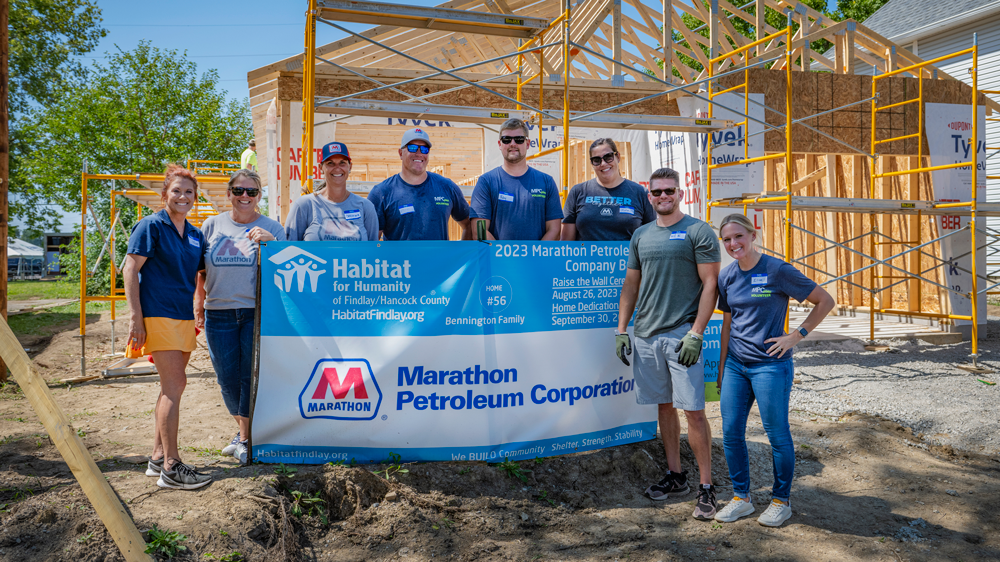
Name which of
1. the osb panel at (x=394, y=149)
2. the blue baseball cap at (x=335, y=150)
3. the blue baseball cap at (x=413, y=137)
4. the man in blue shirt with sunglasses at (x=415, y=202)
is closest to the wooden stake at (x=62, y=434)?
the blue baseball cap at (x=335, y=150)

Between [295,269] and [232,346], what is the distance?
683 mm

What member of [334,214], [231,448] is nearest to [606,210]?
[334,214]

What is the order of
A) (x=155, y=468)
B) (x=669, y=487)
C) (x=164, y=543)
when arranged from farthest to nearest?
(x=669, y=487) < (x=155, y=468) < (x=164, y=543)

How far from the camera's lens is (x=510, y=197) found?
167 inches

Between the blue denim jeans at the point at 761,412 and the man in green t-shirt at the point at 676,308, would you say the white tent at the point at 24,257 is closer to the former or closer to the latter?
the man in green t-shirt at the point at 676,308

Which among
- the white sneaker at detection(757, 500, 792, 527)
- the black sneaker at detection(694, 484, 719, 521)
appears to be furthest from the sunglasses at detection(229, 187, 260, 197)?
the white sneaker at detection(757, 500, 792, 527)

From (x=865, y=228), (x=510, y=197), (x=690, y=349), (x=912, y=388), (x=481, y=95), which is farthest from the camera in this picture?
(x=865, y=228)

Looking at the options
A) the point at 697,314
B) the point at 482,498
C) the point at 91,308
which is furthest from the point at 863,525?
the point at 91,308

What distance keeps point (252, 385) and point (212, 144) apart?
29.1 m

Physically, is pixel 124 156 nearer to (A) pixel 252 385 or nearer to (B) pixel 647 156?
(B) pixel 647 156

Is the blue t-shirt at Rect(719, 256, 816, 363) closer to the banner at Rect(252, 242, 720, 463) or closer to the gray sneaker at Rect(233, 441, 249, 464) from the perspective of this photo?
the banner at Rect(252, 242, 720, 463)

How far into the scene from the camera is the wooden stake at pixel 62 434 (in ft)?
7.45

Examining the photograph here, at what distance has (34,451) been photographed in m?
4.35

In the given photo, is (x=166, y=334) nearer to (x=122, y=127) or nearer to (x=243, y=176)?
(x=243, y=176)
